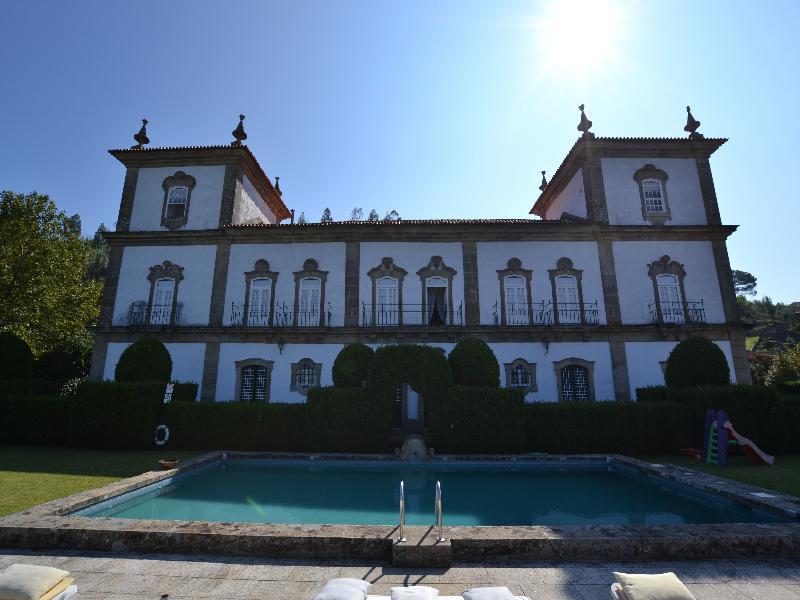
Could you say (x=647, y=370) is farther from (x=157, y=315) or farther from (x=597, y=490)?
(x=157, y=315)

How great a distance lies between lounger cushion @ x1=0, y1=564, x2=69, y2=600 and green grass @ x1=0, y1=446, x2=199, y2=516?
148 inches

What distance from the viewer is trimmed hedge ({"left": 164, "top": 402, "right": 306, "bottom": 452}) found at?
13.0 m

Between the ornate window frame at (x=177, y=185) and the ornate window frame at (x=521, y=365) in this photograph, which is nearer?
the ornate window frame at (x=521, y=365)

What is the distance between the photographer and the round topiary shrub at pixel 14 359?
48.6ft

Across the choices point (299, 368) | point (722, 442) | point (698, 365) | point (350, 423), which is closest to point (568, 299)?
point (698, 365)

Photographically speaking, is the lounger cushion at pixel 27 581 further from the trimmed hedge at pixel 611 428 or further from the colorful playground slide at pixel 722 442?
the colorful playground slide at pixel 722 442

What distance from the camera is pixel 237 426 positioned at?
13.1 metres

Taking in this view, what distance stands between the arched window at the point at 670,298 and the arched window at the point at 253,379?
16.8 metres

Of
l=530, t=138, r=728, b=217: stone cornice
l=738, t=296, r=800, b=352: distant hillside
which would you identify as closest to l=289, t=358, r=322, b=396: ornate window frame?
l=530, t=138, r=728, b=217: stone cornice

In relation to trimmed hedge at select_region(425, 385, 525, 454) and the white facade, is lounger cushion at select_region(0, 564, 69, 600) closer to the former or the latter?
trimmed hedge at select_region(425, 385, 525, 454)

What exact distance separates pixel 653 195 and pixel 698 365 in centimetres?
944

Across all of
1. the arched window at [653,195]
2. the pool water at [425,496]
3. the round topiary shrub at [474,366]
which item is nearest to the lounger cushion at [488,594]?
the pool water at [425,496]

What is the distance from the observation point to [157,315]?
18.5 m

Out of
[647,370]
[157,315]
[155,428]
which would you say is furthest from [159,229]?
[647,370]
